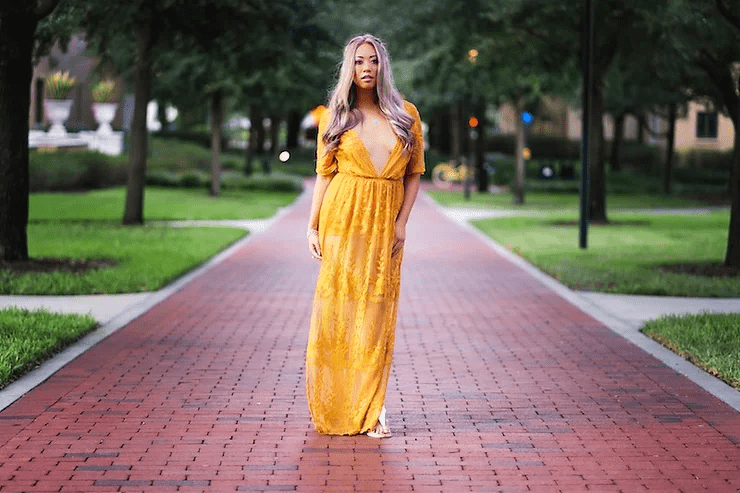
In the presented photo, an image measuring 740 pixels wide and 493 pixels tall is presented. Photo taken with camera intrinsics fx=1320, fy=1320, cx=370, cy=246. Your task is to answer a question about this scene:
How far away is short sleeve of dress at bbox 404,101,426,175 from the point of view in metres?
7.14

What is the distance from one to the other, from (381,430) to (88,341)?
14.4 ft

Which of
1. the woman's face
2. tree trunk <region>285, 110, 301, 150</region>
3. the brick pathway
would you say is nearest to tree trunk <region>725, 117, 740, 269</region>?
the brick pathway

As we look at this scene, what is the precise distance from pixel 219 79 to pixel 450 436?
31.5 m

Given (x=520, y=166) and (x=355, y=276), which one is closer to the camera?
(x=355, y=276)

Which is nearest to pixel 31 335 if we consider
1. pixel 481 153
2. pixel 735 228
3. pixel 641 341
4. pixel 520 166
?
pixel 641 341

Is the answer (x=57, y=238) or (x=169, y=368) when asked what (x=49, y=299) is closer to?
(x=169, y=368)

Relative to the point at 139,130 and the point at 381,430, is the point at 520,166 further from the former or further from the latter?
the point at 381,430

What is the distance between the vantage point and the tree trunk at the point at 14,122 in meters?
16.2

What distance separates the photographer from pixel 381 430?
7258mm

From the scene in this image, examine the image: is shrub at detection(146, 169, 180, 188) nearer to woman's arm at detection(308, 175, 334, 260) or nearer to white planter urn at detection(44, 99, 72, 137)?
white planter urn at detection(44, 99, 72, 137)

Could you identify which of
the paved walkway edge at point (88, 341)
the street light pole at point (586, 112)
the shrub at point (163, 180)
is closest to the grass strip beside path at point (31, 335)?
the paved walkway edge at point (88, 341)

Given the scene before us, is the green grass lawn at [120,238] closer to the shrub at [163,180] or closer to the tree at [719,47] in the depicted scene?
the shrub at [163,180]

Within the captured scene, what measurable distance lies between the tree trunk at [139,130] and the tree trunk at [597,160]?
9272 millimetres

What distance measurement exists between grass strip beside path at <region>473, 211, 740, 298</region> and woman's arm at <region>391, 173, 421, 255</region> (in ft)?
27.0
